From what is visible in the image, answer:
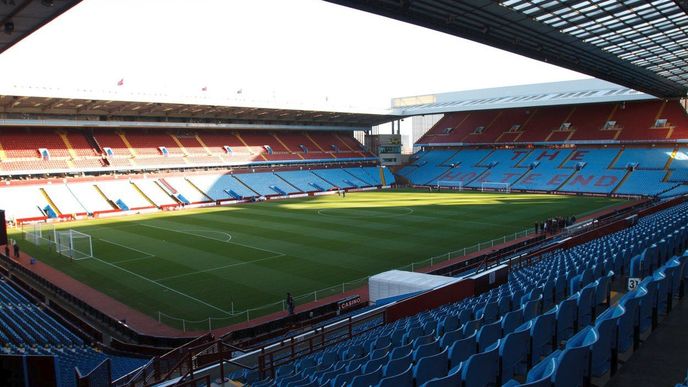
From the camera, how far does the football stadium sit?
680 centimetres

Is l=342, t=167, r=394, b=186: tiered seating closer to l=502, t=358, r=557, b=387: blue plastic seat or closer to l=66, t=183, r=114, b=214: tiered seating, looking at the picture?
l=66, t=183, r=114, b=214: tiered seating

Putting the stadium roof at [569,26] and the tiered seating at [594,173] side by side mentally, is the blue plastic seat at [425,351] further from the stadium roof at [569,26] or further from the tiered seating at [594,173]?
Result: the tiered seating at [594,173]

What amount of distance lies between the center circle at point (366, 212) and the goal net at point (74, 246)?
1765 cm

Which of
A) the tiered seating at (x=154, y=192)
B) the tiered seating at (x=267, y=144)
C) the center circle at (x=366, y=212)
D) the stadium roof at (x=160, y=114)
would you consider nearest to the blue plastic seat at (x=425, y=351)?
the center circle at (x=366, y=212)

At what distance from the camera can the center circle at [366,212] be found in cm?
3831

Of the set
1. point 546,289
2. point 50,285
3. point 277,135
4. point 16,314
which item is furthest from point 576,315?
point 277,135

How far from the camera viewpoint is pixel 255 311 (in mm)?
17031

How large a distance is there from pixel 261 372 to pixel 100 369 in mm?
2741

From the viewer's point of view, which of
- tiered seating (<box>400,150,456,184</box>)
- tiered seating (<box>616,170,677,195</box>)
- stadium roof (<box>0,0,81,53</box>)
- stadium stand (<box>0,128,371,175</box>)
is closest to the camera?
stadium roof (<box>0,0,81,53</box>)

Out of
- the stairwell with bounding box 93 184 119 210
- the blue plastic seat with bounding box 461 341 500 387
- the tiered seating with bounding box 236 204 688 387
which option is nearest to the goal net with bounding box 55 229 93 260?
the stairwell with bounding box 93 184 119 210

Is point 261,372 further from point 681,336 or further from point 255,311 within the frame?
point 255,311

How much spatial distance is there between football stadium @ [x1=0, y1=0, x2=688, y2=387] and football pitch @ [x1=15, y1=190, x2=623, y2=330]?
0.19m

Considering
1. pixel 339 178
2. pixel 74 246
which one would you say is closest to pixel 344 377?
pixel 74 246

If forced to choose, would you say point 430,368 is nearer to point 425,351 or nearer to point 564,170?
point 425,351
